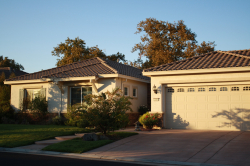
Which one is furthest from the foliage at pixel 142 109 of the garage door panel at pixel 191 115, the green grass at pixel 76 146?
the green grass at pixel 76 146

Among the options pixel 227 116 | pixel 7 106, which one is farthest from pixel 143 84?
pixel 7 106

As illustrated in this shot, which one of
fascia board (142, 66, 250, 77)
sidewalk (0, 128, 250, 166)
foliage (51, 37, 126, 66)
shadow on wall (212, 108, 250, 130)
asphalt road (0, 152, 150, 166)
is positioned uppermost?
foliage (51, 37, 126, 66)

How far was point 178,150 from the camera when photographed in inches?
371

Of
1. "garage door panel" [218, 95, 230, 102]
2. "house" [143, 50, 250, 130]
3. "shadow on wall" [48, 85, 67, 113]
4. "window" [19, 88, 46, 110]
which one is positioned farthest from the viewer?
"window" [19, 88, 46, 110]

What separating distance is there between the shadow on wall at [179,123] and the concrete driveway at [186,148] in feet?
9.28

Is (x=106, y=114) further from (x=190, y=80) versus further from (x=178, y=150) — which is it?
(x=190, y=80)

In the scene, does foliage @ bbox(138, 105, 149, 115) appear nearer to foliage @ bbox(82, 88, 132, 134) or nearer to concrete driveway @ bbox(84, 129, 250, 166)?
concrete driveway @ bbox(84, 129, 250, 166)

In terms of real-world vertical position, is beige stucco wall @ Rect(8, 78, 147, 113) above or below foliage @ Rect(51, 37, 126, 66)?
below

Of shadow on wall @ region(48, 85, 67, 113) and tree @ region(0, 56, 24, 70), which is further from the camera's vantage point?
tree @ region(0, 56, 24, 70)

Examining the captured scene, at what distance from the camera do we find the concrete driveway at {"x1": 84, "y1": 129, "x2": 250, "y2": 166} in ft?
26.8

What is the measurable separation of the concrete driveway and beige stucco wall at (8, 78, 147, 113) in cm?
576

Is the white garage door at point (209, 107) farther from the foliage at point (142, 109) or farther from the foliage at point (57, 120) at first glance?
the foliage at point (57, 120)

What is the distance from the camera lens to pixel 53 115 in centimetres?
1870

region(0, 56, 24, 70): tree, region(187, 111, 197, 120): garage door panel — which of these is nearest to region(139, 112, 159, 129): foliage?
region(187, 111, 197, 120): garage door panel
